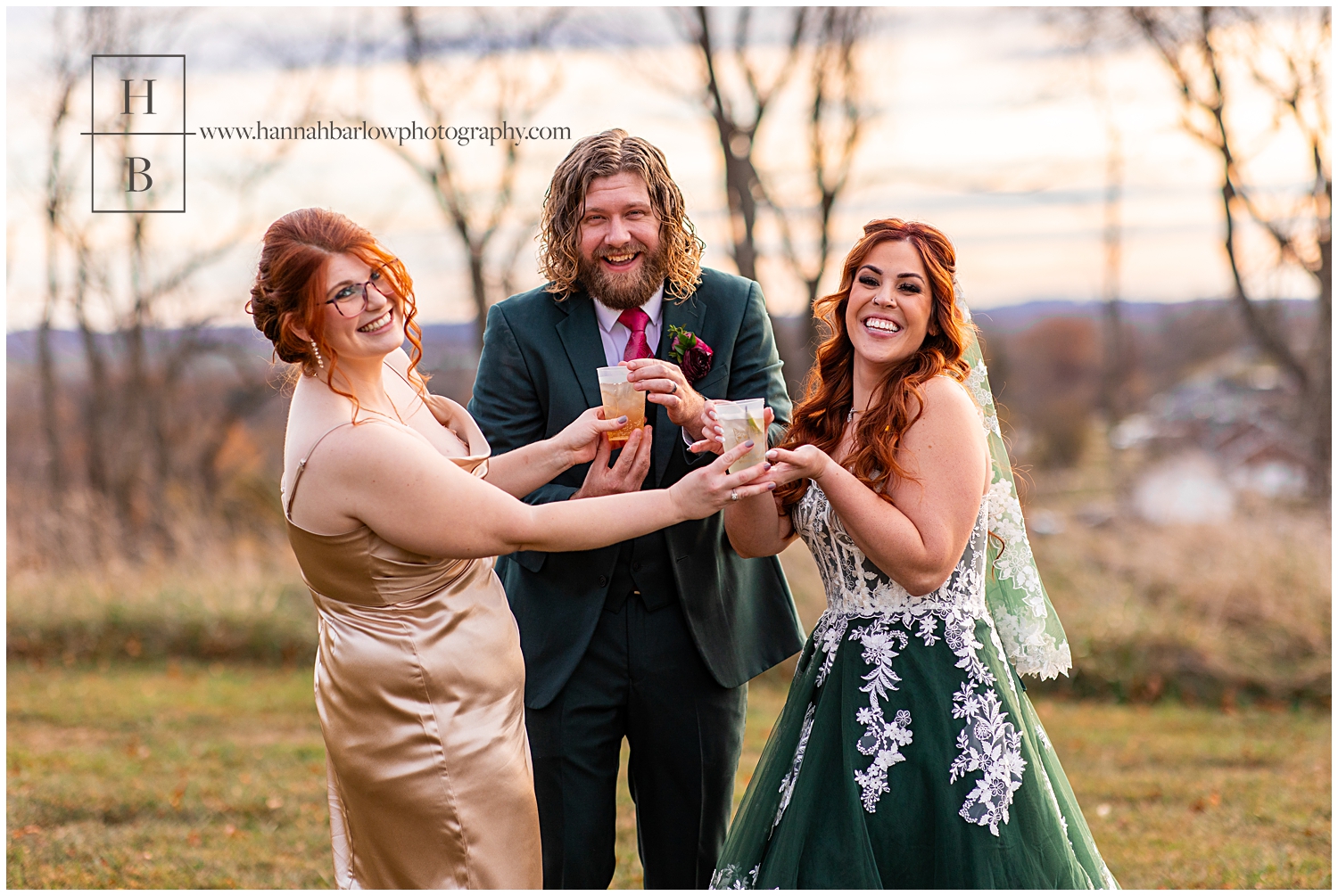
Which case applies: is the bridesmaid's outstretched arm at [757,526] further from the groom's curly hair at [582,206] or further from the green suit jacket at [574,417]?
the groom's curly hair at [582,206]

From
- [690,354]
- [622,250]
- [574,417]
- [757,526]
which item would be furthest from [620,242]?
[757,526]

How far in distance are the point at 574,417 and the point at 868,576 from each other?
3.38ft

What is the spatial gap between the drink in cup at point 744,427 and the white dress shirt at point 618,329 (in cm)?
79

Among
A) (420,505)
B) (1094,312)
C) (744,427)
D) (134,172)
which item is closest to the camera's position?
(420,505)

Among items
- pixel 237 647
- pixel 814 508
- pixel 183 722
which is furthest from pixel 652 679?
pixel 237 647

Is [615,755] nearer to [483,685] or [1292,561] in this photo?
[483,685]

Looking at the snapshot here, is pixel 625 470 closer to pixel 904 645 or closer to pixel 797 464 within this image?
pixel 797 464

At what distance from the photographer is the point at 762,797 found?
9.73 feet

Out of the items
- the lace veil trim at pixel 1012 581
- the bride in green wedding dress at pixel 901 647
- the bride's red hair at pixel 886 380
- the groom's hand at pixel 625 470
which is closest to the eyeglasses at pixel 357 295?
the groom's hand at pixel 625 470

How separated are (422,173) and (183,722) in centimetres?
516

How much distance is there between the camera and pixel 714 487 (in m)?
2.61

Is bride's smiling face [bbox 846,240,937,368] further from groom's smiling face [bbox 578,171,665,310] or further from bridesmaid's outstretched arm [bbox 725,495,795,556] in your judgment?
groom's smiling face [bbox 578,171,665,310]

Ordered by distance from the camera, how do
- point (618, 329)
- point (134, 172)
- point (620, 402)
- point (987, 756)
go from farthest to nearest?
point (134, 172)
point (618, 329)
point (620, 402)
point (987, 756)

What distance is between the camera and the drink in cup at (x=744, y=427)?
8.70ft
